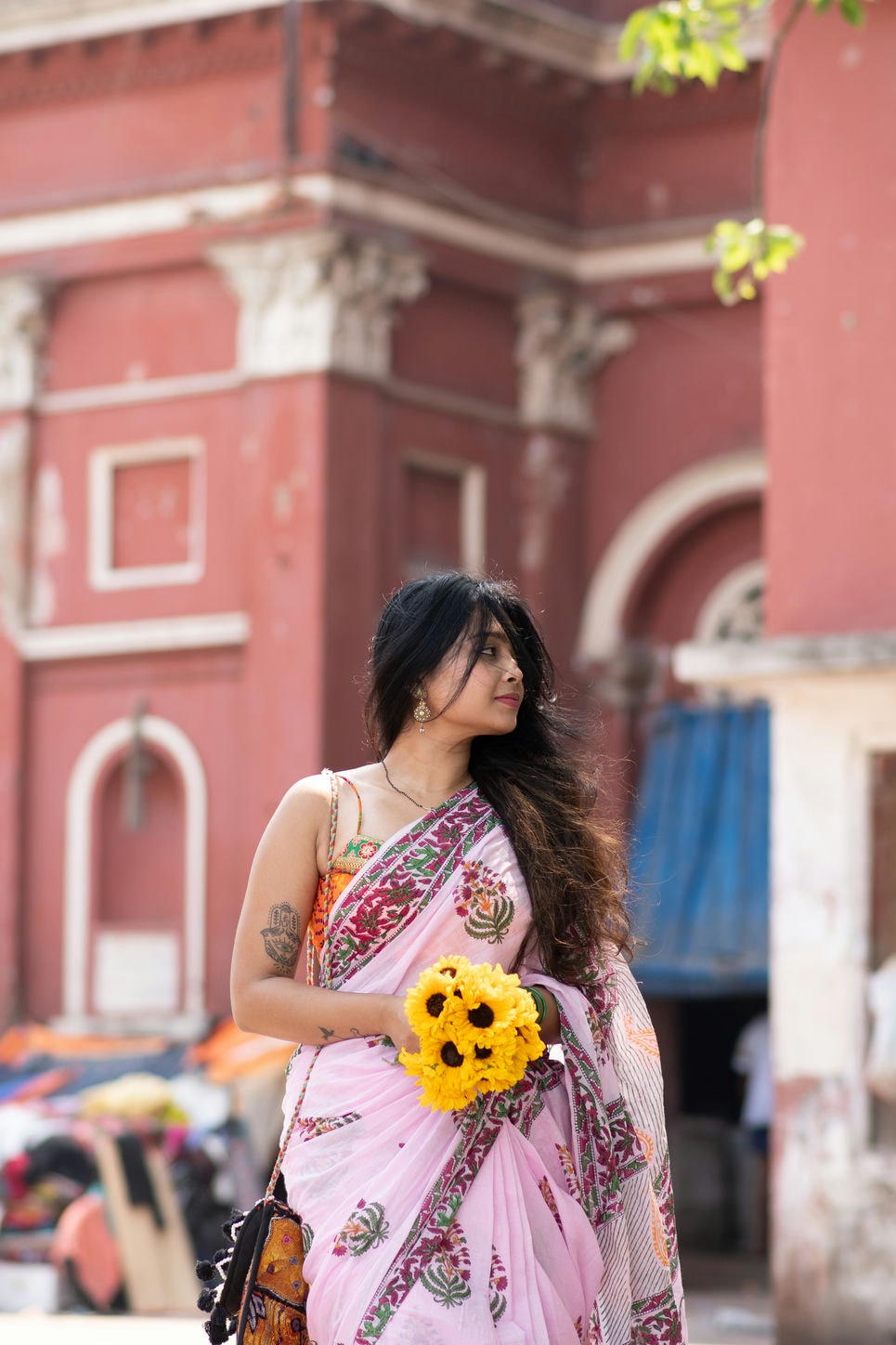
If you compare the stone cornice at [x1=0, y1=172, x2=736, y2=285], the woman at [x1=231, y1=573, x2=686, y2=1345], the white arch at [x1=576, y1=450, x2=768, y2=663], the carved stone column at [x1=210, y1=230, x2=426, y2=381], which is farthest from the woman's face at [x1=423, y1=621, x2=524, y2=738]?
the white arch at [x1=576, y1=450, x2=768, y2=663]

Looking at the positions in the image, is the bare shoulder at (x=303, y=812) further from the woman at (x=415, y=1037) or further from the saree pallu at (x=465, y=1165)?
the saree pallu at (x=465, y=1165)

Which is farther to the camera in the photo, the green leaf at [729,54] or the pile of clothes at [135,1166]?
the pile of clothes at [135,1166]

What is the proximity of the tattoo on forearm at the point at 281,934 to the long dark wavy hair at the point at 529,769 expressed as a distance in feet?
1.09

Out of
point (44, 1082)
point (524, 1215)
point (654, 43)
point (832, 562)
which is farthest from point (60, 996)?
point (524, 1215)

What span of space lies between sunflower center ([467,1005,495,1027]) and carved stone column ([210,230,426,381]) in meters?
A: 9.08

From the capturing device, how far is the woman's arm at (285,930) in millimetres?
3467

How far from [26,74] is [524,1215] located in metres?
10.9

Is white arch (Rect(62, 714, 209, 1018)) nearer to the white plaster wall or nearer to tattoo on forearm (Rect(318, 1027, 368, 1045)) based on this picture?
the white plaster wall

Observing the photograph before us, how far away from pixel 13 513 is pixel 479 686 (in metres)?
9.98

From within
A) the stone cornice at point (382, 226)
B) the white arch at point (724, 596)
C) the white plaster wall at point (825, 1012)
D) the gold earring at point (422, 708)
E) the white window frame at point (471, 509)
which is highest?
the stone cornice at point (382, 226)

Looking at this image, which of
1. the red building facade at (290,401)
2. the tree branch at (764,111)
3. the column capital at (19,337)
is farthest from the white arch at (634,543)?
the tree branch at (764,111)

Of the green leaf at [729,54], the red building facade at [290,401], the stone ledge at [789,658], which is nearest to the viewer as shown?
the green leaf at [729,54]

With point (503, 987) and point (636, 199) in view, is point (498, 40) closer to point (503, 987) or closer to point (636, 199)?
point (636, 199)

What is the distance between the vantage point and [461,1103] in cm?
331
